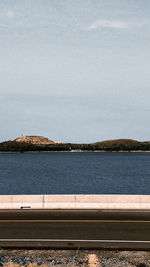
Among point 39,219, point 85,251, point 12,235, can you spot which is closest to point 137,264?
point 85,251

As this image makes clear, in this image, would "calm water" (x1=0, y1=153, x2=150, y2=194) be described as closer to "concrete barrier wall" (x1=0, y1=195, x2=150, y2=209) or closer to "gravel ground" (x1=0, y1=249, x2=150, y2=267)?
"concrete barrier wall" (x1=0, y1=195, x2=150, y2=209)

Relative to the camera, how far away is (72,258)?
38.9 feet

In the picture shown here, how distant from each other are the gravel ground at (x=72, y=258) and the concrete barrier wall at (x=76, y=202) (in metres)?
7.99

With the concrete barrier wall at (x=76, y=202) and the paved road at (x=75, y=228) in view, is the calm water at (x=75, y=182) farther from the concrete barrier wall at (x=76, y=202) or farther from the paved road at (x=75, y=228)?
the paved road at (x=75, y=228)

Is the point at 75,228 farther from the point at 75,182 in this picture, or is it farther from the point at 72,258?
the point at 75,182

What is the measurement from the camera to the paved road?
1373 centimetres

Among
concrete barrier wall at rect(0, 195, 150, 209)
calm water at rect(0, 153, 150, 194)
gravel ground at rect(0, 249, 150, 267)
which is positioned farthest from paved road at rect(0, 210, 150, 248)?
calm water at rect(0, 153, 150, 194)

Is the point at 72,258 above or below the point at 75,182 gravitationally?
above

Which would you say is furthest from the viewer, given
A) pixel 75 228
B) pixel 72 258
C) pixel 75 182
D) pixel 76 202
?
pixel 75 182

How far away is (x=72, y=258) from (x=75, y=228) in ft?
13.4

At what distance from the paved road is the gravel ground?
28.7 inches

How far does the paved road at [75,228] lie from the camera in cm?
1373

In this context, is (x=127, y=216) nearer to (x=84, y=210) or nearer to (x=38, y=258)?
(x=84, y=210)

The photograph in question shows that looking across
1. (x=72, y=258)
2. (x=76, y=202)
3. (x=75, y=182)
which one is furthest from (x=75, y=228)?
(x=75, y=182)
